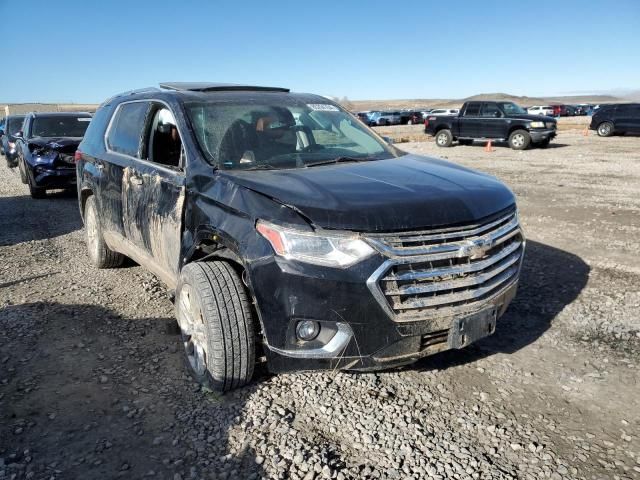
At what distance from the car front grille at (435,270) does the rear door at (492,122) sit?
1833 centimetres

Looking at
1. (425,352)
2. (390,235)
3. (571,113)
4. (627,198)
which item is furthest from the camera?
(571,113)

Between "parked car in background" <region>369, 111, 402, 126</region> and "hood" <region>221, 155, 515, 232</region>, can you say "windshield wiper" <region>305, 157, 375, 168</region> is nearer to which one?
"hood" <region>221, 155, 515, 232</region>

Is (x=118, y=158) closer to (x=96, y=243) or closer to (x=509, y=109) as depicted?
(x=96, y=243)

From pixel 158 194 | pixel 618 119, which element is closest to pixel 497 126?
pixel 618 119

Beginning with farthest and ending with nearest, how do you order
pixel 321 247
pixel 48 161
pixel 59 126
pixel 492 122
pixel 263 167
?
pixel 492 122 < pixel 59 126 < pixel 48 161 < pixel 263 167 < pixel 321 247

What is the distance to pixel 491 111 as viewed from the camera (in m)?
20.1

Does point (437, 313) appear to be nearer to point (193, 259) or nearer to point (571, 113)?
point (193, 259)

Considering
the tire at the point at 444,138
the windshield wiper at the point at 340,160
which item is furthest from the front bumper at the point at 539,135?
the windshield wiper at the point at 340,160

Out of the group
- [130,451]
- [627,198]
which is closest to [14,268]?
[130,451]

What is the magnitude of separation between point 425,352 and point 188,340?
61.2 inches

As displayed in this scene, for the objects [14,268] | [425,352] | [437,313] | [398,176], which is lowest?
[14,268]

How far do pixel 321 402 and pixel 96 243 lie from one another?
11.7 feet

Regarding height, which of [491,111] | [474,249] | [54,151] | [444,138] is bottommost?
[444,138]

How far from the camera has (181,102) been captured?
3857mm
